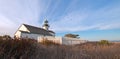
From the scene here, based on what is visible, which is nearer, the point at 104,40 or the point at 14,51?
the point at 14,51

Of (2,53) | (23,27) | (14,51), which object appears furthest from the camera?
(23,27)

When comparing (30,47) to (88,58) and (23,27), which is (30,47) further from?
(23,27)

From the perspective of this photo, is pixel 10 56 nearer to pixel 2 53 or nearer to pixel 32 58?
pixel 2 53

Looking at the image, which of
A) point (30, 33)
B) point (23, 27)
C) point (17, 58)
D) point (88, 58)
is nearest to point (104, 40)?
point (88, 58)

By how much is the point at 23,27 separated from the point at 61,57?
46073 millimetres

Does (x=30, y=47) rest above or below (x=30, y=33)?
below

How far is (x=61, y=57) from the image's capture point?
534cm

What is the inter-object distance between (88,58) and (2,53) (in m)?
2.91

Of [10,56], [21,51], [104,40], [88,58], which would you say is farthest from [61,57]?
[104,40]

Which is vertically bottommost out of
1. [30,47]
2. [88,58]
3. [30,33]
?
[88,58]

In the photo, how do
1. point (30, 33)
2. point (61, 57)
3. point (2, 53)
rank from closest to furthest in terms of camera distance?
point (2, 53) < point (61, 57) < point (30, 33)

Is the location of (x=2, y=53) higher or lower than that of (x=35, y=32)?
lower

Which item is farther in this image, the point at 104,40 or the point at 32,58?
the point at 104,40

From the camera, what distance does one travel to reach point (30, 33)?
150 ft
